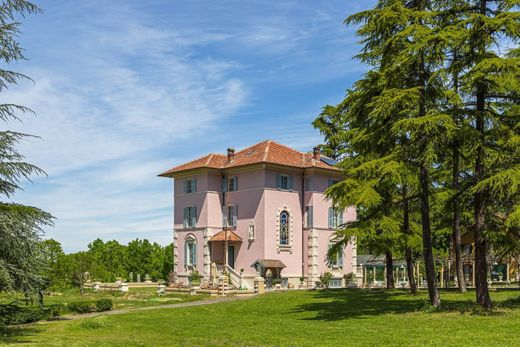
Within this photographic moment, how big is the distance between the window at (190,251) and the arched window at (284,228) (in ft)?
21.7

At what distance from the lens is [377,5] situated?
2430cm

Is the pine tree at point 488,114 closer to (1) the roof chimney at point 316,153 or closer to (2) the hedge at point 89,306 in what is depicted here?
(2) the hedge at point 89,306

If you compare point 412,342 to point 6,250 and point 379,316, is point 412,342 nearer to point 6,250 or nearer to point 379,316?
point 379,316

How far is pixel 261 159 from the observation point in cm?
4519

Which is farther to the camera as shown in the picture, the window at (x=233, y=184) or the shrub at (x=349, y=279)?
the window at (x=233, y=184)

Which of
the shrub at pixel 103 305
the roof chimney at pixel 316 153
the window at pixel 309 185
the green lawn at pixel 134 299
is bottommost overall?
the green lawn at pixel 134 299

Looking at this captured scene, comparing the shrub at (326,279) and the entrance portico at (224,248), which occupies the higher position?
the entrance portico at (224,248)

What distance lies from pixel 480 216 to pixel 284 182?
25886 millimetres

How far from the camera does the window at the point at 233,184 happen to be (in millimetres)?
47219

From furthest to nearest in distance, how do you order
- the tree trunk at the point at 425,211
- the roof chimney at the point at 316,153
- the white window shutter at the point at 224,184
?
1. the roof chimney at the point at 316,153
2. the white window shutter at the point at 224,184
3. the tree trunk at the point at 425,211

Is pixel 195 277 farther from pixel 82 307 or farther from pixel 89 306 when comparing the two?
pixel 82 307

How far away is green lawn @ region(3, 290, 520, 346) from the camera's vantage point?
1625cm

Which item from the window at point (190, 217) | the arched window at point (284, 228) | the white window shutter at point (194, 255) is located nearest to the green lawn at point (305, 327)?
the arched window at point (284, 228)

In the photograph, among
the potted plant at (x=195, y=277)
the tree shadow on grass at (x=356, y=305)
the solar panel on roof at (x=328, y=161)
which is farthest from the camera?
the solar panel on roof at (x=328, y=161)
